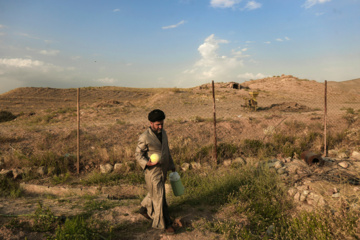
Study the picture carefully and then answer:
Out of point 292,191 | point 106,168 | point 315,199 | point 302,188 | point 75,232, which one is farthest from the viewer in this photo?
point 106,168

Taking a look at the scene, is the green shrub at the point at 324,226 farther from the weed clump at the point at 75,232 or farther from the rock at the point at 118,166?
the rock at the point at 118,166

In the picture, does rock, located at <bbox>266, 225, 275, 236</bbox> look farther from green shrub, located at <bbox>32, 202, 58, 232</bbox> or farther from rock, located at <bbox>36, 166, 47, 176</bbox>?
rock, located at <bbox>36, 166, 47, 176</bbox>

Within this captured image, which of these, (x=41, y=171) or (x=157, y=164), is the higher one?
(x=157, y=164)

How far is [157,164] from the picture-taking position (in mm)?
3752

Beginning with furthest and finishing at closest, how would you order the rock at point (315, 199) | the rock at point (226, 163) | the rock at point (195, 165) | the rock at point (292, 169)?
the rock at point (226, 163), the rock at point (195, 165), the rock at point (292, 169), the rock at point (315, 199)

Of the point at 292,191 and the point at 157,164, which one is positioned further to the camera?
the point at 292,191

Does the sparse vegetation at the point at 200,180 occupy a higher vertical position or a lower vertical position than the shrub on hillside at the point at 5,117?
lower

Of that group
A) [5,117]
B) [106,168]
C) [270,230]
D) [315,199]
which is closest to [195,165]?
[106,168]

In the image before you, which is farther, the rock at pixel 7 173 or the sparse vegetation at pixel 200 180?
the rock at pixel 7 173

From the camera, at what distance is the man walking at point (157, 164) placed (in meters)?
3.80

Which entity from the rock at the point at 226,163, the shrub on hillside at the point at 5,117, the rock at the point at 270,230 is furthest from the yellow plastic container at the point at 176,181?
the shrub on hillside at the point at 5,117

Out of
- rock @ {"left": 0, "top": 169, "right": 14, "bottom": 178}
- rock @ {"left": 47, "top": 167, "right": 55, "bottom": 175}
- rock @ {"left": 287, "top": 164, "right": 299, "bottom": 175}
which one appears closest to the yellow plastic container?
rock @ {"left": 287, "top": 164, "right": 299, "bottom": 175}

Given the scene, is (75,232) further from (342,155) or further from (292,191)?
(342,155)

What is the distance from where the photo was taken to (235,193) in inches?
209
